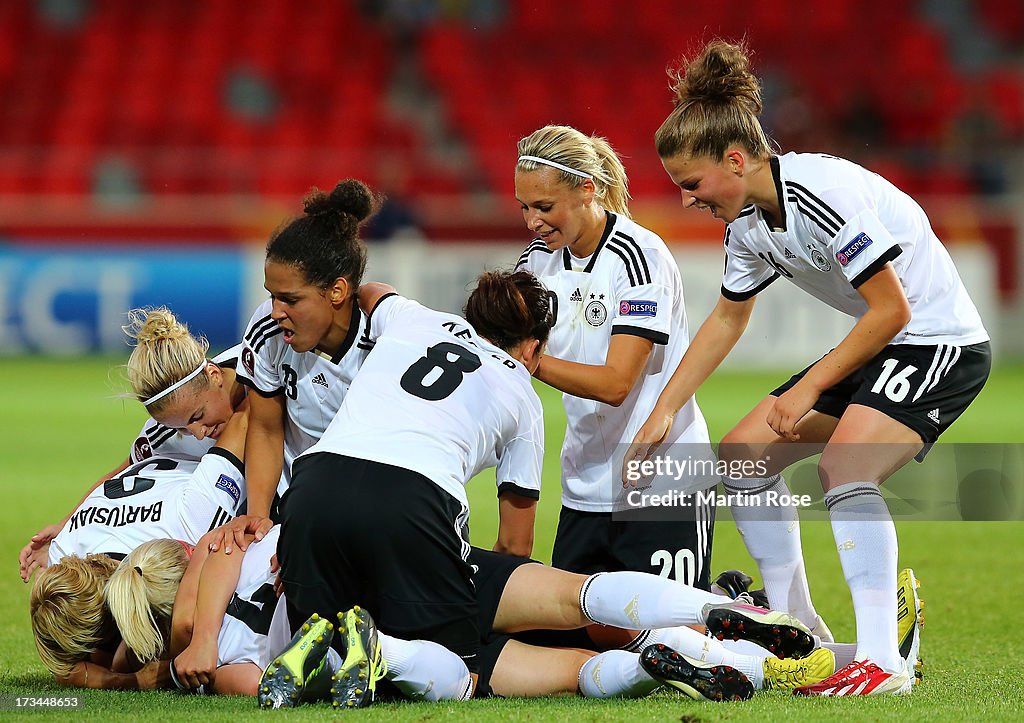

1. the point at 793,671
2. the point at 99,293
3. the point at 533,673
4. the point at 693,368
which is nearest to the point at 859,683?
the point at 793,671

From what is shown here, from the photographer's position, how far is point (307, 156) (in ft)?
52.0

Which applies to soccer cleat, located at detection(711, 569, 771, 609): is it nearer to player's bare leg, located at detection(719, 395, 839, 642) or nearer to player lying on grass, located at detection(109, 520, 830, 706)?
player's bare leg, located at detection(719, 395, 839, 642)

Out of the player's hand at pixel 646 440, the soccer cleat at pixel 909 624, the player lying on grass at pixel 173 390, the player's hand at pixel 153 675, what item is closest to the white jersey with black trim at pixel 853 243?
the player's hand at pixel 646 440

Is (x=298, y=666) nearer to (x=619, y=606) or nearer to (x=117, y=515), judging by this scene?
(x=619, y=606)

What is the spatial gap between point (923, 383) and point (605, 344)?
3.48 feet

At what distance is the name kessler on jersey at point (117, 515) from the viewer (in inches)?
166

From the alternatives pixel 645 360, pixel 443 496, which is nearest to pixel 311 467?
pixel 443 496

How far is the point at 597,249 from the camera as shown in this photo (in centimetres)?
445

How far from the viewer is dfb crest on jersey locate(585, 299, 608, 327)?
4.40 metres

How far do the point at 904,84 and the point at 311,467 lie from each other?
1690cm

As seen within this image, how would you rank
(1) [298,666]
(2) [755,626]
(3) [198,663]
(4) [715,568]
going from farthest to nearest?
(4) [715,568]
(3) [198,663]
(2) [755,626]
(1) [298,666]

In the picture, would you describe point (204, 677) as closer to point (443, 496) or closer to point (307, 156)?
point (443, 496)

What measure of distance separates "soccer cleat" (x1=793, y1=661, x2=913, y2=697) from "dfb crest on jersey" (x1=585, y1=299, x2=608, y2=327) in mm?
1403

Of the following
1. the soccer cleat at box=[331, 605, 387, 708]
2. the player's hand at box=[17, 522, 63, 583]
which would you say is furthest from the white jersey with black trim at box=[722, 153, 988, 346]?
the player's hand at box=[17, 522, 63, 583]
